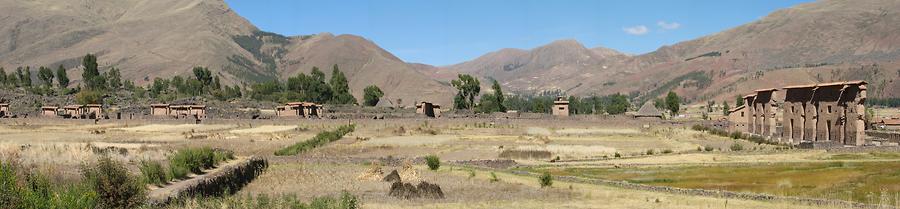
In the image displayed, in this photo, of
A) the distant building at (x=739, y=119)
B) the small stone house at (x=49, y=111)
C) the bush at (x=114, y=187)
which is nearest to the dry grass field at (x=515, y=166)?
the bush at (x=114, y=187)

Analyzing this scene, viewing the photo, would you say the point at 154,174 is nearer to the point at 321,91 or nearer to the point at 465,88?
the point at 465,88

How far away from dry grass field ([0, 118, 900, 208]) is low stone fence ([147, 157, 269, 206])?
0.61 meters

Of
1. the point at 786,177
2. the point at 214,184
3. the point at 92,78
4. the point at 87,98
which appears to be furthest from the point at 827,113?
the point at 92,78

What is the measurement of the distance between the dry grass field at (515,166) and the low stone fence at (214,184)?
613mm

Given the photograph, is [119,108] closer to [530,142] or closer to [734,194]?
[530,142]

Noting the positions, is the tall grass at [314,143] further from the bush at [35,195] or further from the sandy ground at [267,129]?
the bush at [35,195]

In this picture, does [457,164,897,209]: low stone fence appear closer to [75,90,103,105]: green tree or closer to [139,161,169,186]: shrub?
[139,161,169,186]: shrub

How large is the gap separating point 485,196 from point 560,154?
1108 inches

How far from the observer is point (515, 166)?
4828 cm

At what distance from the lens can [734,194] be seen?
3089cm

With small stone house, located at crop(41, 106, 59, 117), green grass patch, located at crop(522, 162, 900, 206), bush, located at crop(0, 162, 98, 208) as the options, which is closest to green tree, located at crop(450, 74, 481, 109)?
small stone house, located at crop(41, 106, 59, 117)

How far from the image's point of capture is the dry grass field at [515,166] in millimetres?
30062

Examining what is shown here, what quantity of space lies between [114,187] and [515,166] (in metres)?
32.1

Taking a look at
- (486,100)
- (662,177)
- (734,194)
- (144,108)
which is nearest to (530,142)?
(662,177)
